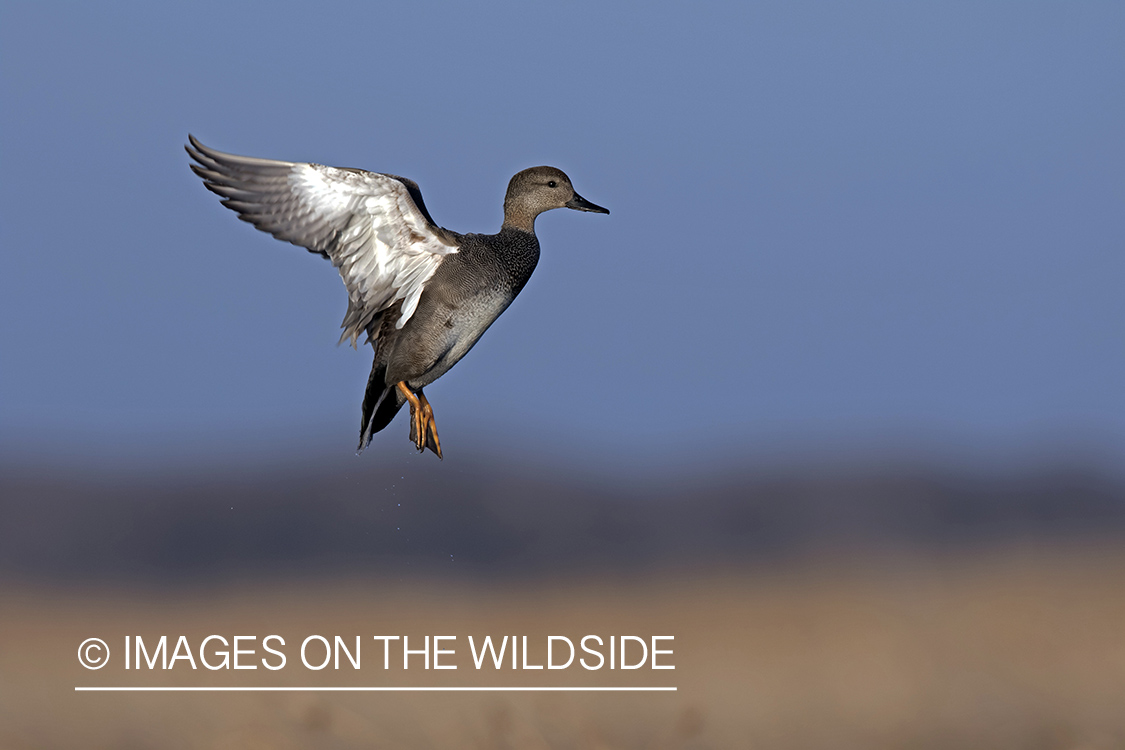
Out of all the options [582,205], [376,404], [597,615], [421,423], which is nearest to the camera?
[421,423]

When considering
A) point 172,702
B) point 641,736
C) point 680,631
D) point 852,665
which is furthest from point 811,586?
point 172,702

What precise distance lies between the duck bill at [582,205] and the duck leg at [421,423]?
183 cm

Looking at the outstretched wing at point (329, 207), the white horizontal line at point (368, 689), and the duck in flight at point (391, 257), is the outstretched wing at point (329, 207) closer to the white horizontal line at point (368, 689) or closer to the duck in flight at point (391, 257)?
the duck in flight at point (391, 257)

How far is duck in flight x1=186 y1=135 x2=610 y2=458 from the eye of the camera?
7977 mm

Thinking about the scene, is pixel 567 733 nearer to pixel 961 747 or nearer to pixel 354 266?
pixel 961 747

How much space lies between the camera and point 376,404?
868 cm

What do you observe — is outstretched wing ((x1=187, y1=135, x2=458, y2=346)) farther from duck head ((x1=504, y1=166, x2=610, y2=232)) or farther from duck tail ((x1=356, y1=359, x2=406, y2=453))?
duck head ((x1=504, y1=166, x2=610, y2=232))

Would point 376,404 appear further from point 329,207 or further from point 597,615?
point 597,615

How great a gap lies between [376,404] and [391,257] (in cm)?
104

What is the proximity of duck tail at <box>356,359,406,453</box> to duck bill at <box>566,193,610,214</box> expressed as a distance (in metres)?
1.78

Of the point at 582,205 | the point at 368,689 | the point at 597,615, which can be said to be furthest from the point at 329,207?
the point at 597,615

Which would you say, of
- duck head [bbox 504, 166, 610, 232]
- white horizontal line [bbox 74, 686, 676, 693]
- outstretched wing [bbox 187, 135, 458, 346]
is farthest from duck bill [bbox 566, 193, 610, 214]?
white horizontal line [bbox 74, 686, 676, 693]

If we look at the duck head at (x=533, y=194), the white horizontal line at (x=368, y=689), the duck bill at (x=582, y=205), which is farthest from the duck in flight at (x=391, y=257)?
the white horizontal line at (x=368, y=689)

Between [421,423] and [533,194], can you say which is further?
[533,194]
